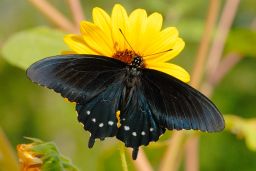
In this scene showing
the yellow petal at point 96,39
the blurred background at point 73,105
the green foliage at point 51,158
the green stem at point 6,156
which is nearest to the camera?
the green foliage at point 51,158

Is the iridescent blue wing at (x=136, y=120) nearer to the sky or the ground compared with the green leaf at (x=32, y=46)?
nearer to the ground

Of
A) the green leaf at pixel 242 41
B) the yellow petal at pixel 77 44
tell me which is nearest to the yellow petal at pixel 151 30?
the yellow petal at pixel 77 44

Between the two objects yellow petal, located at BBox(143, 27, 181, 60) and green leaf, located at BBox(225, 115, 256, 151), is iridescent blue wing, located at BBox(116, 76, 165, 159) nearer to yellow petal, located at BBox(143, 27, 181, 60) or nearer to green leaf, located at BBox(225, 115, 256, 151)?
yellow petal, located at BBox(143, 27, 181, 60)

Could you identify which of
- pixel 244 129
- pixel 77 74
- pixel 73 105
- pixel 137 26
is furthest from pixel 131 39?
pixel 73 105

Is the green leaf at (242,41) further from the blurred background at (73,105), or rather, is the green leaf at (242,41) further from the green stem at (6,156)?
the green stem at (6,156)

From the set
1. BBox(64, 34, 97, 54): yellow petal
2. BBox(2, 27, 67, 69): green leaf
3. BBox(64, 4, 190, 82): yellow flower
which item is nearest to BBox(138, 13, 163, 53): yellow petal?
BBox(64, 4, 190, 82): yellow flower

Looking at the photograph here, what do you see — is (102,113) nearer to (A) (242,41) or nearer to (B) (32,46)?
(B) (32,46)
